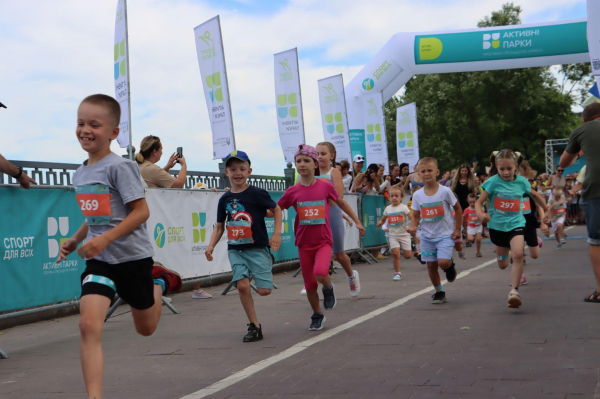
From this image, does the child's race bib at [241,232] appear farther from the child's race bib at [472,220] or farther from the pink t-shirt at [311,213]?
the child's race bib at [472,220]

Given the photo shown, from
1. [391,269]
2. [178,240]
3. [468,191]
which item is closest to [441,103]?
[468,191]

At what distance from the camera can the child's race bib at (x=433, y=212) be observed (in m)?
8.88

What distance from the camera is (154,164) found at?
10.1 metres

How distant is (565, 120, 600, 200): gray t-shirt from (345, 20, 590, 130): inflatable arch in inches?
733

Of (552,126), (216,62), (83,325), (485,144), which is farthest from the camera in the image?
(485,144)

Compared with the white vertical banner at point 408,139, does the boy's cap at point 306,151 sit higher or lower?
lower

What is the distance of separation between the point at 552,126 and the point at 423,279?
42.4m

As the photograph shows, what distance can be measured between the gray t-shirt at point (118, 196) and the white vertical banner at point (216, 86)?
976cm

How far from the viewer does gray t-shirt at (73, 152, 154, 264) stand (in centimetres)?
409

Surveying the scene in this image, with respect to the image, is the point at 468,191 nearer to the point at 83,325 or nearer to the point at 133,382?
the point at 133,382

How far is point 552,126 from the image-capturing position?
5109 centimetres

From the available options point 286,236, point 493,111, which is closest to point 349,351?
point 286,236

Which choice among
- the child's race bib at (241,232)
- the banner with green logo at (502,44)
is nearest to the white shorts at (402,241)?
the child's race bib at (241,232)

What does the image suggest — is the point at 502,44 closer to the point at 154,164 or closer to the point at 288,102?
the point at 288,102
